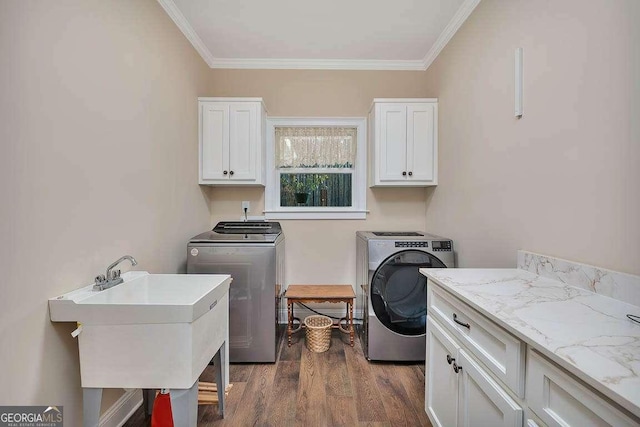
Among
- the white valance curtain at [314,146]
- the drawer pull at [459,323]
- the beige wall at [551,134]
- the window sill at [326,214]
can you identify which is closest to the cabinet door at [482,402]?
the drawer pull at [459,323]

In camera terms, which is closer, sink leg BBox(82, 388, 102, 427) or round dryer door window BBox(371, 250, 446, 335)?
sink leg BBox(82, 388, 102, 427)

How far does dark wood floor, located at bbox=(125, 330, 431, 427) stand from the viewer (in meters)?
1.72

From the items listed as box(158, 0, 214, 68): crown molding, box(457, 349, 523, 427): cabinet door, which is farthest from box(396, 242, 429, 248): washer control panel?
box(158, 0, 214, 68): crown molding

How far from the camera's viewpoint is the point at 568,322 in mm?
896

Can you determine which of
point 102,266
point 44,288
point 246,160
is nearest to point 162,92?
point 246,160

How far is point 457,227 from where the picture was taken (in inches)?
92.4

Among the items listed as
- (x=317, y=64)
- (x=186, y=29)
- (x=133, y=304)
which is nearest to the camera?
(x=133, y=304)

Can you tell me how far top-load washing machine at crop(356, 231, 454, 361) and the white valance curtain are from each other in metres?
1.16

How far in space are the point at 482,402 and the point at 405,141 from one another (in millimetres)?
2156

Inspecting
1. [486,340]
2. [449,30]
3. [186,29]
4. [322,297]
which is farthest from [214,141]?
[486,340]

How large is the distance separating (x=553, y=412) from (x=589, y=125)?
3.65 ft

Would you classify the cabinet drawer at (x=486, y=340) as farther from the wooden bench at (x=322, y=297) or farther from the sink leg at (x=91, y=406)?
the sink leg at (x=91, y=406)

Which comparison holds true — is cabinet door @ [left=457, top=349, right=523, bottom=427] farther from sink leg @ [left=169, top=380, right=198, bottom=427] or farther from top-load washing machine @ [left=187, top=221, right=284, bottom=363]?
top-load washing machine @ [left=187, top=221, right=284, bottom=363]

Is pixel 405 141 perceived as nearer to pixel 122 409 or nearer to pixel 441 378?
pixel 441 378
